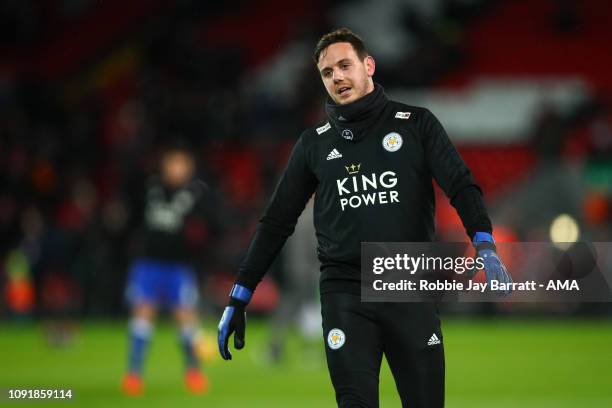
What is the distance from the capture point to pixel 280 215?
6.19m

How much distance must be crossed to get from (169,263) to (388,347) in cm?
717

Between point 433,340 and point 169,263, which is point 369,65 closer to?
point 433,340

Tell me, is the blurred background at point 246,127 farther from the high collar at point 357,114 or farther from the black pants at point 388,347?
the black pants at point 388,347

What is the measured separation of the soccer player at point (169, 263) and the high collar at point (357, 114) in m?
6.73

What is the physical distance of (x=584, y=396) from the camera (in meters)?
11.2

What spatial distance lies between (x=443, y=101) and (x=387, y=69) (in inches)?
57.6

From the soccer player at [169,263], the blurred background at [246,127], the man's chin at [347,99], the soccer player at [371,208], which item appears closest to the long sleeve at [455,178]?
the soccer player at [371,208]

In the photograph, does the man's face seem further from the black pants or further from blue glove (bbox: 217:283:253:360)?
blue glove (bbox: 217:283:253:360)

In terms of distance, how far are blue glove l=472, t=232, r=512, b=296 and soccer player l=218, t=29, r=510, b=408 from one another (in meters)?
0.03

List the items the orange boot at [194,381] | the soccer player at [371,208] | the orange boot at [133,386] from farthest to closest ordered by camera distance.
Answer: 1. the orange boot at [194,381]
2. the orange boot at [133,386]
3. the soccer player at [371,208]

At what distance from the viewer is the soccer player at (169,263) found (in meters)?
12.4

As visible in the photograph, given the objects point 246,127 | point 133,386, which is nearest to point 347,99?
point 133,386

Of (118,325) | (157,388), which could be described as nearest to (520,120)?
(118,325)

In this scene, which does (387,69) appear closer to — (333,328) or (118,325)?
(118,325)
